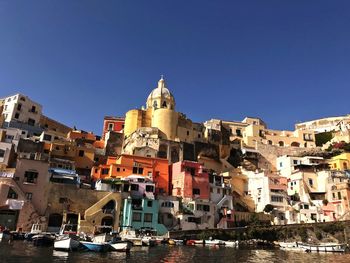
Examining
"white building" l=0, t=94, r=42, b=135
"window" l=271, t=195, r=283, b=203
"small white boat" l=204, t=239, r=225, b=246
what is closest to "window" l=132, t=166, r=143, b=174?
"small white boat" l=204, t=239, r=225, b=246

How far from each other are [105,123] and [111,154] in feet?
47.0

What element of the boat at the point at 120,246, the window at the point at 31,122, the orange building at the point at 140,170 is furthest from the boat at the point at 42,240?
the window at the point at 31,122

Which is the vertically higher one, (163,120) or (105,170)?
(163,120)

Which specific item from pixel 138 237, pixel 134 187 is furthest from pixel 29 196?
pixel 138 237

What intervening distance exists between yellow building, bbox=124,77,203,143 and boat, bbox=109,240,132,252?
3900cm

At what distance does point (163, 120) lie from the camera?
243 ft

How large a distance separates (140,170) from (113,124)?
28.8 meters

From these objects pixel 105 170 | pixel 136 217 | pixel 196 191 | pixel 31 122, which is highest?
pixel 31 122

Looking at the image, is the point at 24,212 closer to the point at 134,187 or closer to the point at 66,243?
the point at 66,243

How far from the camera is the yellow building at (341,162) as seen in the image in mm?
72750

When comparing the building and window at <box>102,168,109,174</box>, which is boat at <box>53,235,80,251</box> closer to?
window at <box>102,168,109,174</box>

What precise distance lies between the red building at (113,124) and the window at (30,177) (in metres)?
36.8

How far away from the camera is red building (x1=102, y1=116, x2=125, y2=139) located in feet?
274

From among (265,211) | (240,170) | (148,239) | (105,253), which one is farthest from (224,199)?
(105,253)
